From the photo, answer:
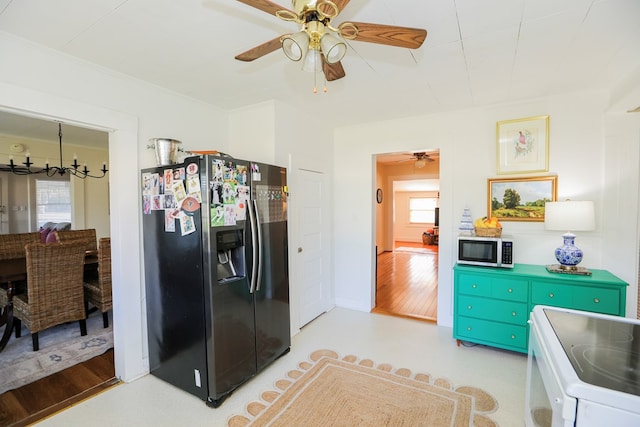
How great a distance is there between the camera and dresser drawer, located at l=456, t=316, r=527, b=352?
265 centimetres

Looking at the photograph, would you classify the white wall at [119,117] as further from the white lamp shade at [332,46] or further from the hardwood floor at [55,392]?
the white lamp shade at [332,46]

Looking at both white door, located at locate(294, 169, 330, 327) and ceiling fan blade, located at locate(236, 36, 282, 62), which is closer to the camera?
ceiling fan blade, located at locate(236, 36, 282, 62)

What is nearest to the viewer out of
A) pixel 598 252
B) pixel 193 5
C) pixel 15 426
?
pixel 193 5

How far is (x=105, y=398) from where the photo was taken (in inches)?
85.1

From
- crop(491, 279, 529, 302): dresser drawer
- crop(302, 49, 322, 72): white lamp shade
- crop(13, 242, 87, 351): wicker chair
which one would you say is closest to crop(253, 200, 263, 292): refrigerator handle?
crop(302, 49, 322, 72): white lamp shade

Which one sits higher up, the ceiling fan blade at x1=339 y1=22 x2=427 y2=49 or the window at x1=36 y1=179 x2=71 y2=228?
the ceiling fan blade at x1=339 y1=22 x2=427 y2=49

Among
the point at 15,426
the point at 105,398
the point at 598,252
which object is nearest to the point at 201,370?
the point at 105,398

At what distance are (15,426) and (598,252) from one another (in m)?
4.77

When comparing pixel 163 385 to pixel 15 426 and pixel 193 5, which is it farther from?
pixel 193 5

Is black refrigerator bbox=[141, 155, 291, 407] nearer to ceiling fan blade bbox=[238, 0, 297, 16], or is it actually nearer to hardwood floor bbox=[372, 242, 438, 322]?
ceiling fan blade bbox=[238, 0, 297, 16]

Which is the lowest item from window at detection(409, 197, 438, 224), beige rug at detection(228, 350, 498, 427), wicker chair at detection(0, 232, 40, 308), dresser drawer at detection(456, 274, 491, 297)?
beige rug at detection(228, 350, 498, 427)

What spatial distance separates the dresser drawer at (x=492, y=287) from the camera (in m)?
2.64

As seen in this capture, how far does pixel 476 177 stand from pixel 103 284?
428 cm


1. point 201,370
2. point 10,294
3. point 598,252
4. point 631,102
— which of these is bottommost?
point 201,370
